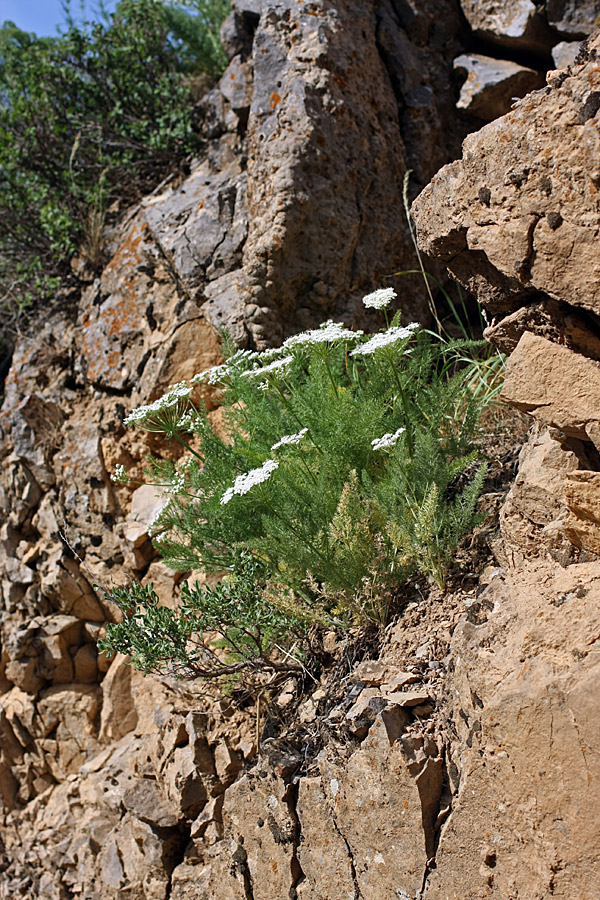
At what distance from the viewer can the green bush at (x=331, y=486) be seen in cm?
274

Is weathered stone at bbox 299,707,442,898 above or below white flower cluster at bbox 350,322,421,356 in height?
below

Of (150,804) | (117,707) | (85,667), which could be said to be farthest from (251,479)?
(85,667)

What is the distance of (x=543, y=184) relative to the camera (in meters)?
2.05

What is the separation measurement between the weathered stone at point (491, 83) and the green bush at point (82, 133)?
7.49 ft

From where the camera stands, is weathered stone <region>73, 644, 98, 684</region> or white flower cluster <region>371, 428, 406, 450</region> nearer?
white flower cluster <region>371, 428, 406, 450</region>

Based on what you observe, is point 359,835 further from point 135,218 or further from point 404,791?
point 135,218

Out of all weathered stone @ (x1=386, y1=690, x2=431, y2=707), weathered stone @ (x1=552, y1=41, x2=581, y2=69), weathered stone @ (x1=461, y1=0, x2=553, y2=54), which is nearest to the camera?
weathered stone @ (x1=386, y1=690, x2=431, y2=707)

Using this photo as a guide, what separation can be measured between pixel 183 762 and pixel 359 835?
1.38 metres

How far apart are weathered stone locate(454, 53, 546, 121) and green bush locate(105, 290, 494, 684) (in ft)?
8.77

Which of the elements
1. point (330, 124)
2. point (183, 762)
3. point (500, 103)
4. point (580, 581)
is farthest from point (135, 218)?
point (580, 581)

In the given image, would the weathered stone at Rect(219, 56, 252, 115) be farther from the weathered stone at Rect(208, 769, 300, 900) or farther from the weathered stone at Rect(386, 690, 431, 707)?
the weathered stone at Rect(208, 769, 300, 900)

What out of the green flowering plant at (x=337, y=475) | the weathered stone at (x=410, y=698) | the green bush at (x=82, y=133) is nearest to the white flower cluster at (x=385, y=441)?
the green flowering plant at (x=337, y=475)

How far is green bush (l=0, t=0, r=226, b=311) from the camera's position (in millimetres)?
6062

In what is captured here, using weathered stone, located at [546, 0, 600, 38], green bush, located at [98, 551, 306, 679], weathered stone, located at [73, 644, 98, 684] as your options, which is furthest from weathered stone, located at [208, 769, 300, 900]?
weathered stone, located at [546, 0, 600, 38]
